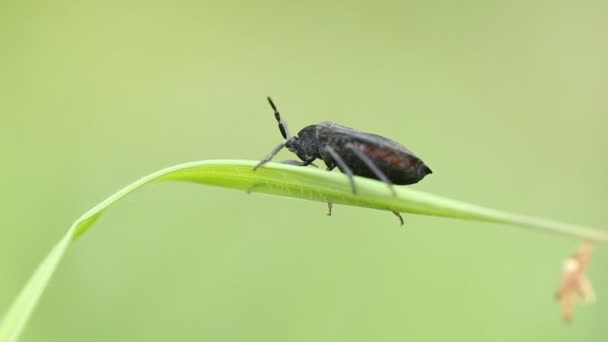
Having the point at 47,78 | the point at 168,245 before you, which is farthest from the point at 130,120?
the point at 168,245

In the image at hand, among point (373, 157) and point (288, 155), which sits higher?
point (373, 157)

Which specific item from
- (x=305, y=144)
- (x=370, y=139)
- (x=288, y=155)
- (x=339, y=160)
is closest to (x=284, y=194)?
(x=339, y=160)

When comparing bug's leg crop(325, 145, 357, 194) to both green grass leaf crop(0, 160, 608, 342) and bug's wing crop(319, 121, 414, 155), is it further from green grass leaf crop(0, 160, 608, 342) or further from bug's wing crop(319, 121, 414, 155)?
green grass leaf crop(0, 160, 608, 342)

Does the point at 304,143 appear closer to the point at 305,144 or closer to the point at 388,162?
the point at 305,144

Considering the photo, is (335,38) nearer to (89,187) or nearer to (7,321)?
(89,187)

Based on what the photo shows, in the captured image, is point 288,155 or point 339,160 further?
point 288,155

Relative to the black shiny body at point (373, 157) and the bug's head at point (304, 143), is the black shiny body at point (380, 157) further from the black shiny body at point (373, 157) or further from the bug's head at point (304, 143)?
the bug's head at point (304, 143)

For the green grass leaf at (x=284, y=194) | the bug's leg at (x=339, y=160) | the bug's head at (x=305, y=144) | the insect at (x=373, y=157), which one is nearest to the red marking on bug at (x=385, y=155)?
the insect at (x=373, y=157)
